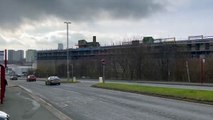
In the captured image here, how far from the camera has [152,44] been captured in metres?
99.3

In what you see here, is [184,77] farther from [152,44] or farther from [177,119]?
[177,119]

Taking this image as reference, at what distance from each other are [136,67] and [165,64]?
9.66 metres

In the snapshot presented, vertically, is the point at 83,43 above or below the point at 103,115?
above

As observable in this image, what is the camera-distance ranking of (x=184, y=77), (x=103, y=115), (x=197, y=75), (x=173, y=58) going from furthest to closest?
(x=173, y=58), (x=184, y=77), (x=197, y=75), (x=103, y=115)

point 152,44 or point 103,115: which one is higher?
point 152,44

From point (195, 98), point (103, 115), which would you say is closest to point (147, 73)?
point (195, 98)

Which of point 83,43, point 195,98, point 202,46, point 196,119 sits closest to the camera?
point 196,119

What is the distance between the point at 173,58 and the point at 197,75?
1277 centimetres

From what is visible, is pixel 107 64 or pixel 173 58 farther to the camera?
pixel 107 64

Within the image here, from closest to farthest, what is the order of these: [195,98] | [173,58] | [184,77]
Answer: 1. [195,98]
2. [184,77]
3. [173,58]

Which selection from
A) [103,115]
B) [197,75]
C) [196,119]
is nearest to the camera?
A: [196,119]

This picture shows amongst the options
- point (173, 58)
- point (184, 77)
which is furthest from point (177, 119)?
point (173, 58)

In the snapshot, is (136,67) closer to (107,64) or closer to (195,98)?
(107,64)

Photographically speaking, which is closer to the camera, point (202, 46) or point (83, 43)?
point (202, 46)
